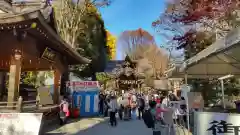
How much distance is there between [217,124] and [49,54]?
357 inches

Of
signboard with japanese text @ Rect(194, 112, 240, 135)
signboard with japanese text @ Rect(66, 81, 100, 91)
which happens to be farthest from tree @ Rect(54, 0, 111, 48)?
signboard with japanese text @ Rect(194, 112, 240, 135)

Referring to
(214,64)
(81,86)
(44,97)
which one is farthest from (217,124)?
(81,86)

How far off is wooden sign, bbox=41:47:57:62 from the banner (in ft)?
19.0

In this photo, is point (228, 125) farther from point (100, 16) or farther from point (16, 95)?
point (100, 16)

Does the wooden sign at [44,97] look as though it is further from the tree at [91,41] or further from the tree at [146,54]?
the tree at [146,54]

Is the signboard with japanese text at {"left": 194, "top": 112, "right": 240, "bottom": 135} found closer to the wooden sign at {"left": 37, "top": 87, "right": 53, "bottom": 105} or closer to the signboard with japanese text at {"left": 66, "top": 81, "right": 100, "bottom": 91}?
the wooden sign at {"left": 37, "top": 87, "right": 53, "bottom": 105}

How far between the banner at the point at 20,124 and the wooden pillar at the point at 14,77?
10.9ft

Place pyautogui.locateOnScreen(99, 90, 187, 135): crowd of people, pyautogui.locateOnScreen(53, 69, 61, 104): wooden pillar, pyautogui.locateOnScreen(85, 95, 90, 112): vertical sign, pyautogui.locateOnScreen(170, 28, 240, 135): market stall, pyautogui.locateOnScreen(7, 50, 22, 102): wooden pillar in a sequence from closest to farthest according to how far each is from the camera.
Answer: pyautogui.locateOnScreen(170, 28, 240, 135): market stall < pyautogui.locateOnScreen(99, 90, 187, 135): crowd of people < pyautogui.locateOnScreen(7, 50, 22, 102): wooden pillar < pyautogui.locateOnScreen(53, 69, 61, 104): wooden pillar < pyautogui.locateOnScreen(85, 95, 90, 112): vertical sign

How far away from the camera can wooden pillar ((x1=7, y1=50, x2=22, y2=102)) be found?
31.0 ft

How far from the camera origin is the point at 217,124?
572 centimetres

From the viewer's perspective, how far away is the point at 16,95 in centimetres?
959

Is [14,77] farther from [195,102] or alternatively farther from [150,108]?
[195,102]

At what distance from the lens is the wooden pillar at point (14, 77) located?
31.0ft

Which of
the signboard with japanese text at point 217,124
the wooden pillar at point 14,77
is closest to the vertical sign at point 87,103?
the wooden pillar at point 14,77
